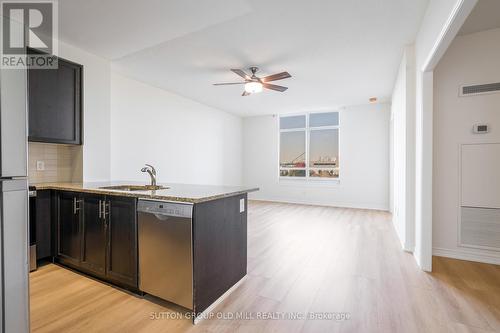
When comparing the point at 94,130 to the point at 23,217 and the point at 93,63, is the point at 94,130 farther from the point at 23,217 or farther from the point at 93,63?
the point at 23,217

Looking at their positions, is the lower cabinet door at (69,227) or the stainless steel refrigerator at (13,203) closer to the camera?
the stainless steel refrigerator at (13,203)

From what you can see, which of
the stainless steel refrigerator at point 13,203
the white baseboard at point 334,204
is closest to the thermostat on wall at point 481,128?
the white baseboard at point 334,204

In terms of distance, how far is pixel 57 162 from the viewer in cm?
333

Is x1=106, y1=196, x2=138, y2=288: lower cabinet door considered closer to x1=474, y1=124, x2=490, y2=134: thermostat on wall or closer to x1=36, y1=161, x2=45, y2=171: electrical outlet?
x1=36, y1=161, x2=45, y2=171: electrical outlet

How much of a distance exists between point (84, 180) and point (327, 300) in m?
3.46

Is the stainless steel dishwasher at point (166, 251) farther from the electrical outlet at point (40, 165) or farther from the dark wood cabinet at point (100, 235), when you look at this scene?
the electrical outlet at point (40, 165)

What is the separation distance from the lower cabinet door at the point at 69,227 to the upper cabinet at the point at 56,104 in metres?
0.86

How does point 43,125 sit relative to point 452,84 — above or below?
below

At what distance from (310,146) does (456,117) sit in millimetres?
4369

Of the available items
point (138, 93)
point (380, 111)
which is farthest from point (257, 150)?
point (138, 93)

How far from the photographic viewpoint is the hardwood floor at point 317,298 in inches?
67.9

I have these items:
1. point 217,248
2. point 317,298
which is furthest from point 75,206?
point 317,298

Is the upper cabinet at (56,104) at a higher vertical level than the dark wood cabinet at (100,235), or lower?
higher

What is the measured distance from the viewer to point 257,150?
8031mm
